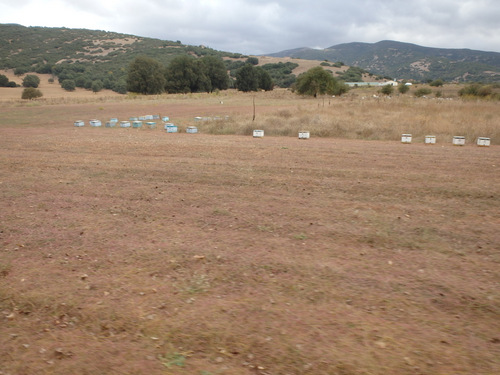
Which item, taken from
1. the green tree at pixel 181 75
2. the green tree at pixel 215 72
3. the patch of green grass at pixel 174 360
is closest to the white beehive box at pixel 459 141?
the patch of green grass at pixel 174 360

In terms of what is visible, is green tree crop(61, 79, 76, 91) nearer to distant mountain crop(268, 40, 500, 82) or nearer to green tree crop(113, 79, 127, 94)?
green tree crop(113, 79, 127, 94)

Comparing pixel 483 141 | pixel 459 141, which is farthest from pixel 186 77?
pixel 483 141

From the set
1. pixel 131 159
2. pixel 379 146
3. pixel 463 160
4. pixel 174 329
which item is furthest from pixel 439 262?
pixel 379 146

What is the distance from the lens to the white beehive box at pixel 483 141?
15.3 metres

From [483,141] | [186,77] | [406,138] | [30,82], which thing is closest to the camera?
[483,141]

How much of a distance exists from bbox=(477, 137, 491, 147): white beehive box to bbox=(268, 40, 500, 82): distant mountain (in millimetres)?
100517

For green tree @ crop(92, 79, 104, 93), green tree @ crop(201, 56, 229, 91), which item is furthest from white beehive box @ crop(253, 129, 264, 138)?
green tree @ crop(92, 79, 104, 93)

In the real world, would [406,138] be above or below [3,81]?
below

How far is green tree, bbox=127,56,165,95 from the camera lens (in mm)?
63156

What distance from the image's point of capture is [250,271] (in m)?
4.75

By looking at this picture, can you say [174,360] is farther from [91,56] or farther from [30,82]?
[91,56]

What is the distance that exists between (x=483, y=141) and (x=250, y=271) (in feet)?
47.9

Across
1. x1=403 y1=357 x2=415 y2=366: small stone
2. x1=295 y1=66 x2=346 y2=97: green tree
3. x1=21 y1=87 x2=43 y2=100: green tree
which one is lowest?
x1=403 y1=357 x2=415 y2=366: small stone

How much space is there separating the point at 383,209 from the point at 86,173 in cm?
761
